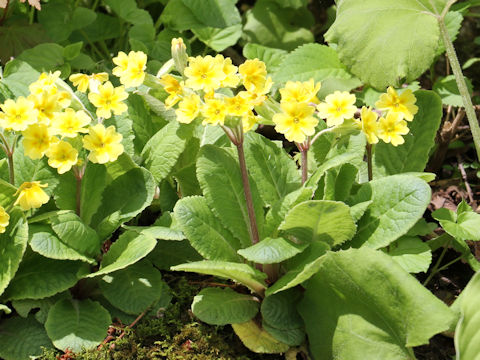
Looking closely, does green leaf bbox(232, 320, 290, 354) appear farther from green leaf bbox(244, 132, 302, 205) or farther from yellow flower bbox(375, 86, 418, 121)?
yellow flower bbox(375, 86, 418, 121)

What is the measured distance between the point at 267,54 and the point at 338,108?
1297 mm

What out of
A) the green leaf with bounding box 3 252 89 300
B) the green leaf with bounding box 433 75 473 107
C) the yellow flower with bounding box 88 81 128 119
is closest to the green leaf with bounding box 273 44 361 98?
the green leaf with bounding box 433 75 473 107

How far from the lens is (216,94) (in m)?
Answer: 2.09

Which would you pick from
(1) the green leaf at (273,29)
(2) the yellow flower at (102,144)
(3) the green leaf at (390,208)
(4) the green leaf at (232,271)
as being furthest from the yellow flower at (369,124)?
(1) the green leaf at (273,29)

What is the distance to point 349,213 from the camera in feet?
6.77

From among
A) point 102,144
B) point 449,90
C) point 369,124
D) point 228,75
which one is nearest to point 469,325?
point 369,124

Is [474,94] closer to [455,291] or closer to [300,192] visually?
[455,291]

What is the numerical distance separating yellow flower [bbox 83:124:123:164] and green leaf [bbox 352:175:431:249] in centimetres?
83

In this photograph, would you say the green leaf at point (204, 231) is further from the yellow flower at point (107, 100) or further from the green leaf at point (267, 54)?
the green leaf at point (267, 54)

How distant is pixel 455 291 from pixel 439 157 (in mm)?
700

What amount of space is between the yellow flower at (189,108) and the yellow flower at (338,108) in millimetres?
402

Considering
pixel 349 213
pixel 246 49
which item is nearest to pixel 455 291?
pixel 349 213

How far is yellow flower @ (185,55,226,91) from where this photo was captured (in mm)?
2047

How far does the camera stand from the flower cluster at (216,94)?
6.46 ft
